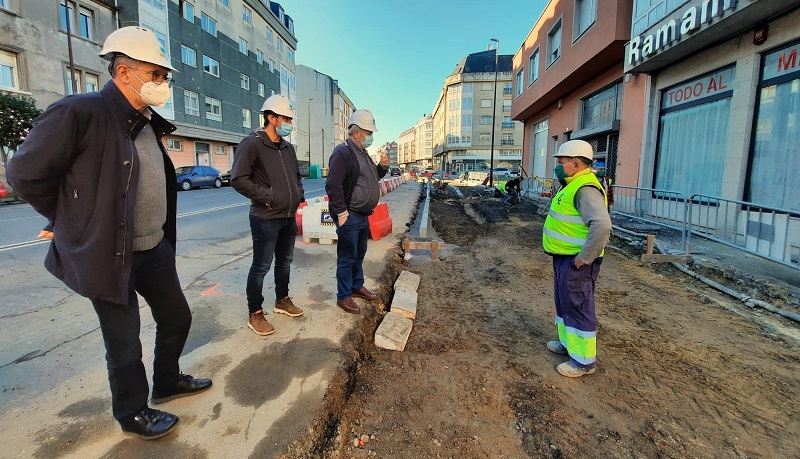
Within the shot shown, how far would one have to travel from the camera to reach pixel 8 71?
17.3 meters

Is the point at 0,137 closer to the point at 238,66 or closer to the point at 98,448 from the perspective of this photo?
the point at 98,448

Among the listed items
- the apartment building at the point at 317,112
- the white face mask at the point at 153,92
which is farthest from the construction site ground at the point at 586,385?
the apartment building at the point at 317,112

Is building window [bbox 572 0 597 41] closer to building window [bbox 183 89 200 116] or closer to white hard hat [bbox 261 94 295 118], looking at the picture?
white hard hat [bbox 261 94 295 118]

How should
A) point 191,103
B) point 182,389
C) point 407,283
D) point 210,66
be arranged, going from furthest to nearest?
point 210,66, point 191,103, point 407,283, point 182,389

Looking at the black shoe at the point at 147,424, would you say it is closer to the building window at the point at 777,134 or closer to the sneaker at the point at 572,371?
the sneaker at the point at 572,371

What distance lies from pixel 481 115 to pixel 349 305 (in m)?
65.1

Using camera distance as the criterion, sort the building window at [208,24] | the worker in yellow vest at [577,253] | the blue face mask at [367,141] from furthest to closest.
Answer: the building window at [208,24] < the blue face mask at [367,141] < the worker in yellow vest at [577,253]

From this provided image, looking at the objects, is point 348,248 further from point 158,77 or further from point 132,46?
point 132,46

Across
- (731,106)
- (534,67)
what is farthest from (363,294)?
(534,67)

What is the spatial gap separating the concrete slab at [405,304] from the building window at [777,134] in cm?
680

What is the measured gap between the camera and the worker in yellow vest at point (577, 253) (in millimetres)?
3014

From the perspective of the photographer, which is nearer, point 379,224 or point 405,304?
Result: point 405,304

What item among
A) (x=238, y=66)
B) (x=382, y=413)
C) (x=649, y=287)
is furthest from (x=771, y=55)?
(x=238, y=66)

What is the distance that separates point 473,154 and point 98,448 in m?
66.6
